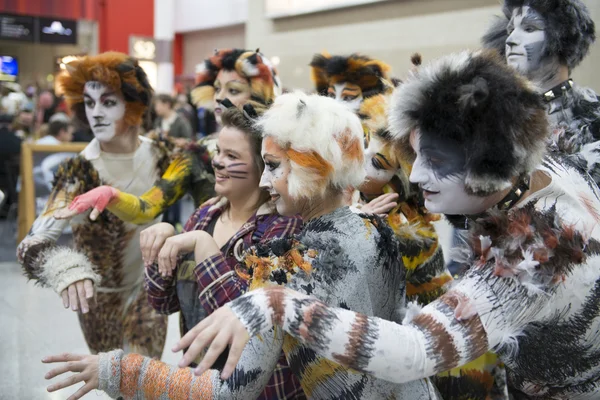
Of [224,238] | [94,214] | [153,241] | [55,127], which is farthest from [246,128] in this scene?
[55,127]

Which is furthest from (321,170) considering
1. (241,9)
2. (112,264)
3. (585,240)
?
(241,9)

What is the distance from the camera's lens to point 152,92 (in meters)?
3.09

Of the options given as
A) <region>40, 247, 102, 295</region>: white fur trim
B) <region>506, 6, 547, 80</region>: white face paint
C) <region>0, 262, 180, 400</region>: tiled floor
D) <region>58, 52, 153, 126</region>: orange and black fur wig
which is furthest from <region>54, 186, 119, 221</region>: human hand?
<region>506, 6, 547, 80</region>: white face paint

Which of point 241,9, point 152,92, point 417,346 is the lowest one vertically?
point 417,346

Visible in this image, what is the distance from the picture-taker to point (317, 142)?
5.24 feet

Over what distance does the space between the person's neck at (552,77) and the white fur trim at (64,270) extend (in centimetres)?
180

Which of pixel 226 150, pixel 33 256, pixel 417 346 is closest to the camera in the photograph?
pixel 417 346

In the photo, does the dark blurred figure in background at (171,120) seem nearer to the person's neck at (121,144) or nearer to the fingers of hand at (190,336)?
the person's neck at (121,144)

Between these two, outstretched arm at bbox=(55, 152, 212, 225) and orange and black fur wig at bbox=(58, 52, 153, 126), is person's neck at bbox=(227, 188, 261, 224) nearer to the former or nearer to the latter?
outstretched arm at bbox=(55, 152, 212, 225)

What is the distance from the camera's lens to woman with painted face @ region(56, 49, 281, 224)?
2518 mm

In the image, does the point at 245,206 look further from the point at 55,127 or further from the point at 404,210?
the point at 55,127

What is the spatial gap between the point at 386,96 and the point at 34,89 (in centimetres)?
1137

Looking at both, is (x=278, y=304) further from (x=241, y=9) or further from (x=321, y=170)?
(x=241, y=9)

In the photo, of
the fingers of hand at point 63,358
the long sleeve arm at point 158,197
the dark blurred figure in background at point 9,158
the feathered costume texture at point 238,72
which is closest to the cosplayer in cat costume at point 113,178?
the long sleeve arm at point 158,197
